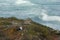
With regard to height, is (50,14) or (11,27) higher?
(11,27)

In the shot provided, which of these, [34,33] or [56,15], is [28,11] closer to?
[56,15]

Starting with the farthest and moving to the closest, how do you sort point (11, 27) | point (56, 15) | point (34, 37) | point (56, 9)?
point (56, 9)
point (56, 15)
point (11, 27)
point (34, 37)

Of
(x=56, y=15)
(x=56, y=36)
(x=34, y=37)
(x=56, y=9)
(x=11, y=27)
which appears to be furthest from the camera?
(x=56, y=9)

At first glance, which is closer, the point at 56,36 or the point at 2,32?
the point at 2,32

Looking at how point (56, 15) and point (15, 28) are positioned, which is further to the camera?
point (56, 15)

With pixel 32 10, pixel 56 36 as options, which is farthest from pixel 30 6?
pixel 56 36

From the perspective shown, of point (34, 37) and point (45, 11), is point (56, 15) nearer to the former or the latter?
point (45, 11)

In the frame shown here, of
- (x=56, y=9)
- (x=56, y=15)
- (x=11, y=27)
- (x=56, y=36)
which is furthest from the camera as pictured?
(x=56, y=9)

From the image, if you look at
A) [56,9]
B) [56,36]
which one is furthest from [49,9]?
[56,36]

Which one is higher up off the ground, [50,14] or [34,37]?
[34,37]
